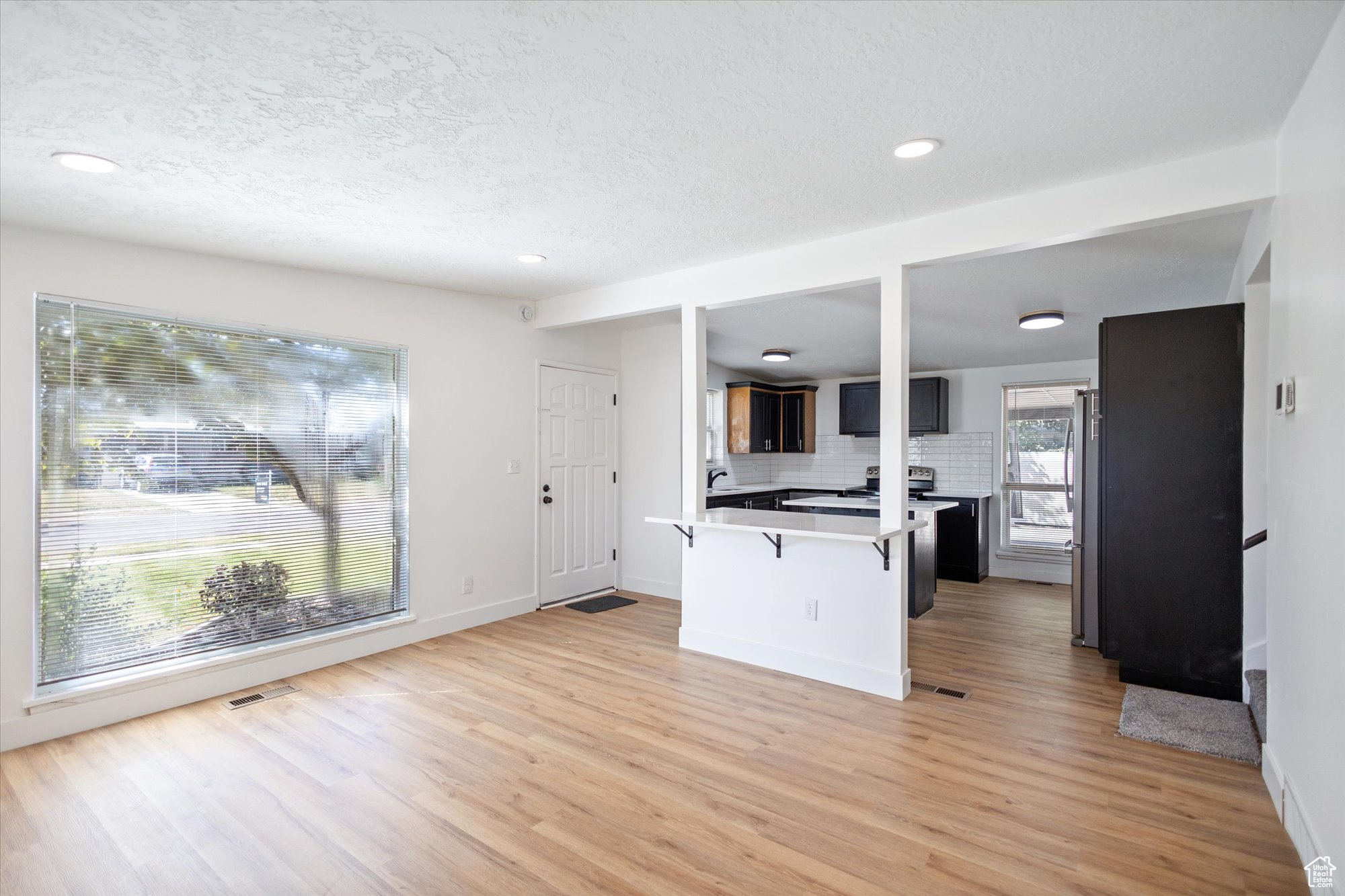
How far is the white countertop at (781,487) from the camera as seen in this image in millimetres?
6840

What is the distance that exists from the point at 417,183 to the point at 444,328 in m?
2.05

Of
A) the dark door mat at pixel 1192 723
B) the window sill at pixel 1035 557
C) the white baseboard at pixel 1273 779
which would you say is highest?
the window sill at pixel 1035 557

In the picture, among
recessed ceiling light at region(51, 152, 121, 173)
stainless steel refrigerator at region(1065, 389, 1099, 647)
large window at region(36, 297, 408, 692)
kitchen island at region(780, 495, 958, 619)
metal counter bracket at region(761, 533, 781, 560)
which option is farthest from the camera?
kitchen island at region(780, 495, 958, 619)

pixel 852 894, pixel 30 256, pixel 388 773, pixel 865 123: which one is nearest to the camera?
pixel 852 894

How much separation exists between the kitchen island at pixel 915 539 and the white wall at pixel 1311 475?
2.54m

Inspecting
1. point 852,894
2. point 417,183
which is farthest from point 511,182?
point 852,894

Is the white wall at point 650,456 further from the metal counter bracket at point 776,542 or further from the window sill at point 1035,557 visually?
the window sill at point 1035,557

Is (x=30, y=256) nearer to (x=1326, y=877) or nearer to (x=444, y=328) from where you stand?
(x=444, y=328)

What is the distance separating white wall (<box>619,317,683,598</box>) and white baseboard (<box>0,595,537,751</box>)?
62.3 inches

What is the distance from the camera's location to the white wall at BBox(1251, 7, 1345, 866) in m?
1.72

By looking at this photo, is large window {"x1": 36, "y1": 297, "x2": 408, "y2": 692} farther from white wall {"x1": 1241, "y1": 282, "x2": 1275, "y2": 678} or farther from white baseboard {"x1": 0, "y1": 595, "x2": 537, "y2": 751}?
white wall {"x1": 1241, "y1": 282, "x2": 1275, "y2": 678}

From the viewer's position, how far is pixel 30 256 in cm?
307

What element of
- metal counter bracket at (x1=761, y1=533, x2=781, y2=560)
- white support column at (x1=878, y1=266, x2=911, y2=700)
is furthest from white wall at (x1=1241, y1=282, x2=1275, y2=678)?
metal counter bracket at (x1=761, y1=533, x2=781, y2=560)

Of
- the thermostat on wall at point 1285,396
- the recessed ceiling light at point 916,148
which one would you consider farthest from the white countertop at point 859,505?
the recessed ceiling light at point 916,148
